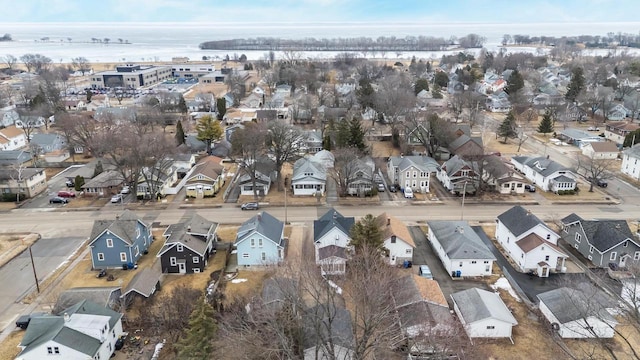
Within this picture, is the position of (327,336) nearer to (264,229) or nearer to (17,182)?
(264,229)

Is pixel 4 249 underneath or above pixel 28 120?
underneath

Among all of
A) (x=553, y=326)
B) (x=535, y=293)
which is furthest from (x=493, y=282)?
(x=553, y=326)

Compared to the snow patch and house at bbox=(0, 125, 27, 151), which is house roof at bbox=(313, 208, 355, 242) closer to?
the snow patch

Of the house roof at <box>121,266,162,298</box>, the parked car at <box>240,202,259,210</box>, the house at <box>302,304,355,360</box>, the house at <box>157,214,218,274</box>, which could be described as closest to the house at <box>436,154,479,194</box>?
the parked car at <box>240,202,259,210</box>

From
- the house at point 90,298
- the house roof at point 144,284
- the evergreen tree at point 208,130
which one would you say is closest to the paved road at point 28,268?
the house at point 90,298

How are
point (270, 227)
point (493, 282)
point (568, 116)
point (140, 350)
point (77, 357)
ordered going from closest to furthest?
point (77, 357) → point (140, 350) → point (493, 282) → point (270, 227) → point (568, 116)

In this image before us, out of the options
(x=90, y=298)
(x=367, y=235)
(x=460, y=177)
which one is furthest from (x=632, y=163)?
(x=90, y=298)

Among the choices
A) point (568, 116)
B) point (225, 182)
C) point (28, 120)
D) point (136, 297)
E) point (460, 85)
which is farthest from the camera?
point (460, 85)

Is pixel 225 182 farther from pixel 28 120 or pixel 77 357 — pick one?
pixel 28 120
